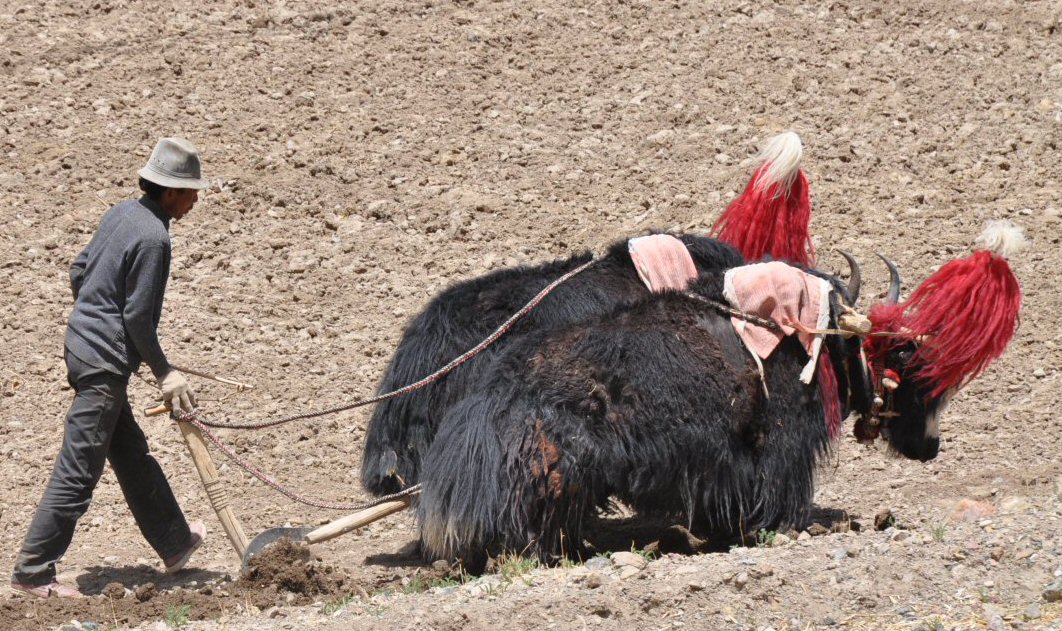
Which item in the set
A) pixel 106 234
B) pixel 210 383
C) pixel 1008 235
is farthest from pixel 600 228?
pixel 106 234

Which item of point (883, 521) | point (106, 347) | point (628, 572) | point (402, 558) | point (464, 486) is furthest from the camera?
point (402, 558)

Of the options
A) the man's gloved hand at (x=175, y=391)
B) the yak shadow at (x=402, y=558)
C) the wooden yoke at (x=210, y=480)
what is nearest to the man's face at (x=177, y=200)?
the man's gloved hand at (x=175, y=391)

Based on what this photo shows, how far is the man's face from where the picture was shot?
203 inches

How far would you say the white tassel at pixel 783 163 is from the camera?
20.2ft

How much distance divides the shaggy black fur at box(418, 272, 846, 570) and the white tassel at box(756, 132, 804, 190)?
1.06 meters

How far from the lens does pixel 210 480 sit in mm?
5219

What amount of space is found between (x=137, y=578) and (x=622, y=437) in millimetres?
2100

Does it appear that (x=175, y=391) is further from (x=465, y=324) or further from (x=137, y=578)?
(x=465, y=324)

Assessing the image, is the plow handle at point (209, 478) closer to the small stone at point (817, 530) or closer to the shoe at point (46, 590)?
the shoe at point (46, 590)

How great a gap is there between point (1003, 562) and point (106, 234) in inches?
130

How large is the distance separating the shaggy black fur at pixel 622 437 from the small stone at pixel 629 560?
13.5 inches

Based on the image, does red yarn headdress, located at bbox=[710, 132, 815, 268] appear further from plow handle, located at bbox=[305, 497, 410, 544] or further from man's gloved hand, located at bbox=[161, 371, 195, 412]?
man's gloved hand, located at bbox=[161, 371, 195, 412]

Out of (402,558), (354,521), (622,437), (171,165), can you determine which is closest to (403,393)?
(354,521)

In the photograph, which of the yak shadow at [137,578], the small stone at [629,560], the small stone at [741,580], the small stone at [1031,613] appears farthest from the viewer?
the yak shadow at [137,578]
